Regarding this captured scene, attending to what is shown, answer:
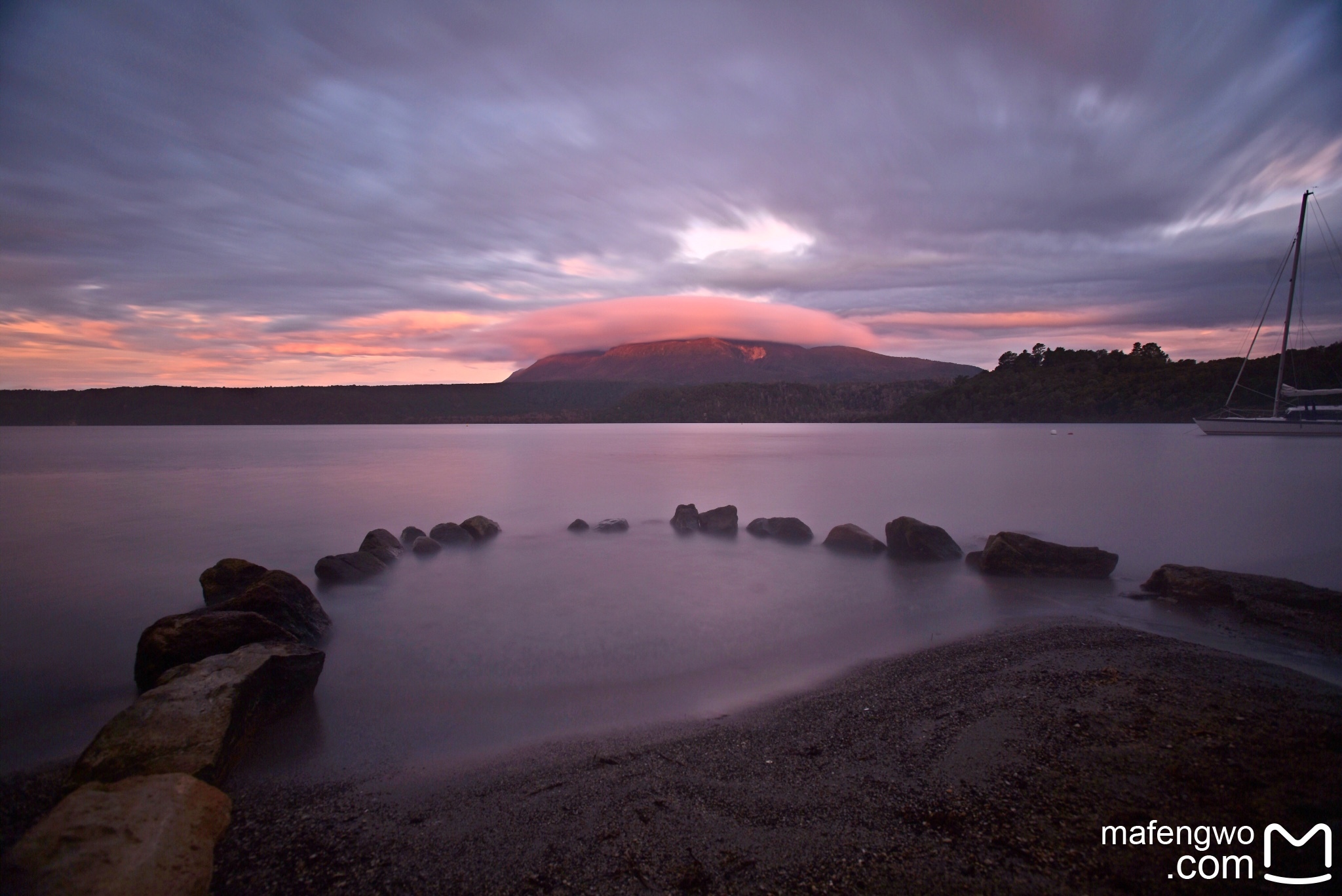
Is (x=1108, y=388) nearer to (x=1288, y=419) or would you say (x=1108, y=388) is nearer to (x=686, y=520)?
(x=1288, y=419)

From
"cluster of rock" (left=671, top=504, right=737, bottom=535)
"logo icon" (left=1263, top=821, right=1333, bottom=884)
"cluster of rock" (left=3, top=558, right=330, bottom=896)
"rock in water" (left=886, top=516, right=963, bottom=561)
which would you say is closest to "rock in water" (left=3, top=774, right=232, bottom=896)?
"cluster of rock" (left=3, top=558, right=330, bottom=896)

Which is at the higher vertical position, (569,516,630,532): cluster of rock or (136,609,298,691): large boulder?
(136,609,298,691): large boulder

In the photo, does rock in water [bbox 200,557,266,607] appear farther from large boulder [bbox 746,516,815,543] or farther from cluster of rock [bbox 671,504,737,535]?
large boulder [bbox 746,516,815,543]

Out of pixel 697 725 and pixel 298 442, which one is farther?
pixel 298 442

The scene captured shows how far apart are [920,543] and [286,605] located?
10775 millimetres

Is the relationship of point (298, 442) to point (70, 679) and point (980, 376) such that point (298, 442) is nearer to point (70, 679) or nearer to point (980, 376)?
point (70, 679)

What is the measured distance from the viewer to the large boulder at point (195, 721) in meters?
4.22

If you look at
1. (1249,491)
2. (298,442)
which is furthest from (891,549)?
(298,442)

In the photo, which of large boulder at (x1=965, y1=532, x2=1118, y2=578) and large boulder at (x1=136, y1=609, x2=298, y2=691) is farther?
large boulder at (x1=965, y1=532, x2=1118, y2=578)

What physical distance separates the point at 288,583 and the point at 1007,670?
8.56 m

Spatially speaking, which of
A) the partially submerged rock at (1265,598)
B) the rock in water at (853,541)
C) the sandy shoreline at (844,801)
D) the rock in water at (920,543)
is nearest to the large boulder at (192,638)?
the sandy shoreline at (844,801)

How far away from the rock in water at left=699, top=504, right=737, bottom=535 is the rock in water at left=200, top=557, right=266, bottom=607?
1003 centimetres

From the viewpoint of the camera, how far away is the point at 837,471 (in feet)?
120

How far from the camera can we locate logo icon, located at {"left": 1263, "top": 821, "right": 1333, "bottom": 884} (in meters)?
3.14
